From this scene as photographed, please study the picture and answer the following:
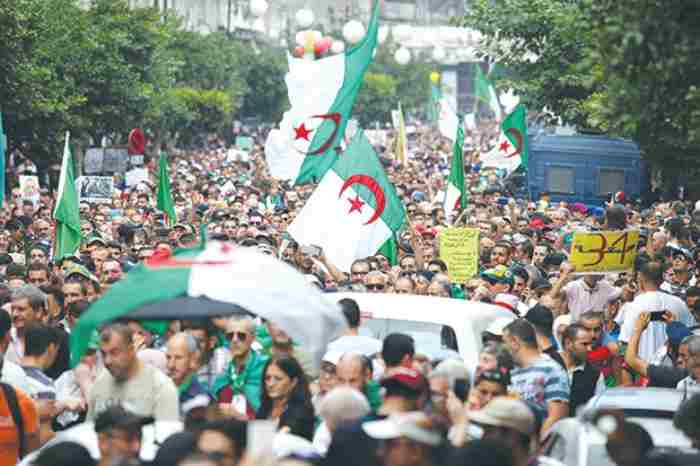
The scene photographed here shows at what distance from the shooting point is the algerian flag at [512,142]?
30359 mm

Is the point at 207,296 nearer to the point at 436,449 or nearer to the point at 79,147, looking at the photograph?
the point at 436,449

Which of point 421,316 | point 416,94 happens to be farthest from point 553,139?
point 416,94

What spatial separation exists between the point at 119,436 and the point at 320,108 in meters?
15.2

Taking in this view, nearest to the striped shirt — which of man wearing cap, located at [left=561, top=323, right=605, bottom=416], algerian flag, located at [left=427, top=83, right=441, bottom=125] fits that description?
man wearing cap, located at [left=561, top=323, right=605, bottom=416]

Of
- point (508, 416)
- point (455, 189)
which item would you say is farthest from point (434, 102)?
point (508, 416)

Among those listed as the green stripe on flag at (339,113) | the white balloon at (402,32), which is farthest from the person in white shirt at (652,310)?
the white balloon at (402,32)

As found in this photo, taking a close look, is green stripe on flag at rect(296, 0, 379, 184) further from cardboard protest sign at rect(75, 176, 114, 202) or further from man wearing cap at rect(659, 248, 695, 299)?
cardboard protest sign at rect(75, 176, 114, 202)

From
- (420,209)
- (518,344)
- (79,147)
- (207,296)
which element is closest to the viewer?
(207,296)

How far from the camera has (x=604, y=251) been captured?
1512 centimetres

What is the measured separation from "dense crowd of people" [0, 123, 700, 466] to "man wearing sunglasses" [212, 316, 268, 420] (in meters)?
→ 0.01

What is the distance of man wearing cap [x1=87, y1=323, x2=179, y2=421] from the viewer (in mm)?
9078

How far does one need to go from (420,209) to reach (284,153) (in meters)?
3.77

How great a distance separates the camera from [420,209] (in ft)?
86.2

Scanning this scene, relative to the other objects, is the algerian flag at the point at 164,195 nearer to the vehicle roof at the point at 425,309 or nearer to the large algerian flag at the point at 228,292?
the vehicle roof at the point at 425,309
